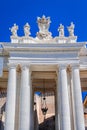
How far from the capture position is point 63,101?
20.2 m

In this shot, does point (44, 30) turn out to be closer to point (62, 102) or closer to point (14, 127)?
point (62, 102)

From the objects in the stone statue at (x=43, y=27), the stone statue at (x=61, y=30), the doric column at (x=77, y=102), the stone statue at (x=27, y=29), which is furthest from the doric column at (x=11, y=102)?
the stone statue at (x=61, y=30)

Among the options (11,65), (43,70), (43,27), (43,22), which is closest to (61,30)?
(43,27)

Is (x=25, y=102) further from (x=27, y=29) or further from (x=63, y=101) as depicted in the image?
(x=27, y=29)

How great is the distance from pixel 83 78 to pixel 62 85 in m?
5.63

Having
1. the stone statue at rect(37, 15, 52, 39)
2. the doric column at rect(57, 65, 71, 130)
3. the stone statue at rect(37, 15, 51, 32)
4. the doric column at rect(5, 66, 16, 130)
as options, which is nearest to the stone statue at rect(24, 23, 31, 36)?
the stone statue at rect(37, 15, 52, 39)

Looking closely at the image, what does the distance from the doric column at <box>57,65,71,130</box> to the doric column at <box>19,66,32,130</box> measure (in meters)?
2.57

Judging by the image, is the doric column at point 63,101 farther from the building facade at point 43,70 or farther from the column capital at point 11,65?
the column capital at point 11,65

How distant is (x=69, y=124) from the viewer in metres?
19.5

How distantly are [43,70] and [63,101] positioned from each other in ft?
13.2

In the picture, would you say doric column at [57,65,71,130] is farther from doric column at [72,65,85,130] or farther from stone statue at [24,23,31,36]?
stone statue at [24,23,31,36]

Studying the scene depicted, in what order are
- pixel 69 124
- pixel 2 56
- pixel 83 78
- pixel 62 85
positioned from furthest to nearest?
pixel 83 78
pixel 2 56
pixel 62 85
pixel 69 124

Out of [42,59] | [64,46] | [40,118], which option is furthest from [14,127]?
[40,118]

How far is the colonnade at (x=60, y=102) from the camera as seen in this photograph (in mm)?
19406
